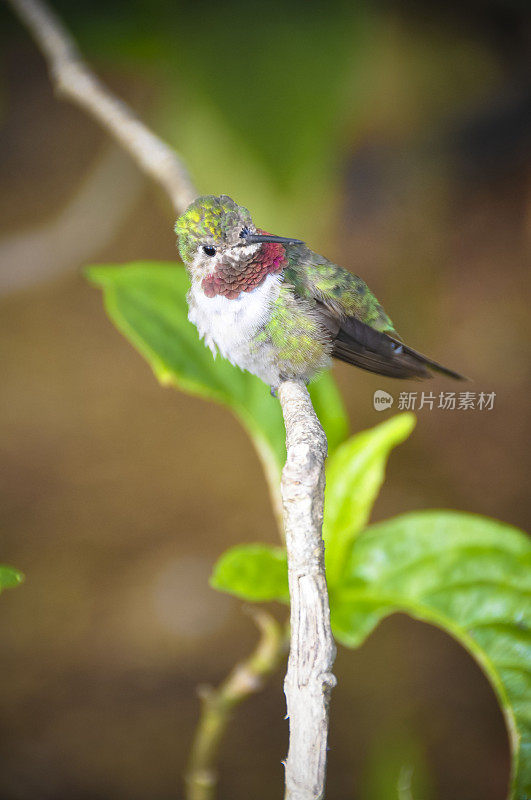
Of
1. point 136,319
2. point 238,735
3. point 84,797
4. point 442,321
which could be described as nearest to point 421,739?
point 238,735

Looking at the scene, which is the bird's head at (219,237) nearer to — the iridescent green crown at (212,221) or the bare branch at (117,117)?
the iridescent green crown at (212,221)

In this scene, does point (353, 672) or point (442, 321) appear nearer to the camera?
point (353, 672)

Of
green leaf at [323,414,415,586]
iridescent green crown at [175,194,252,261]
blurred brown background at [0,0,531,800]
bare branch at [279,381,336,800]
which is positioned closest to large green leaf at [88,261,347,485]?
green leaf at [323,414,415,586]

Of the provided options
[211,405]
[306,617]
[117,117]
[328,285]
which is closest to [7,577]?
[306,617]

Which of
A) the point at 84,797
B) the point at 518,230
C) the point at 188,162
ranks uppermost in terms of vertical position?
the point at 518,230

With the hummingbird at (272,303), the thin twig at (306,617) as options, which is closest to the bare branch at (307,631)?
the thin twig at (306,617)

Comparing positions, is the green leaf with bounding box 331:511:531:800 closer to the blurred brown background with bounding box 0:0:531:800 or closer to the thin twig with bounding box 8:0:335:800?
the thin twig with bounding box 8:0:335:800

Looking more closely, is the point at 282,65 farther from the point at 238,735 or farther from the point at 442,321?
the point at 238,735
